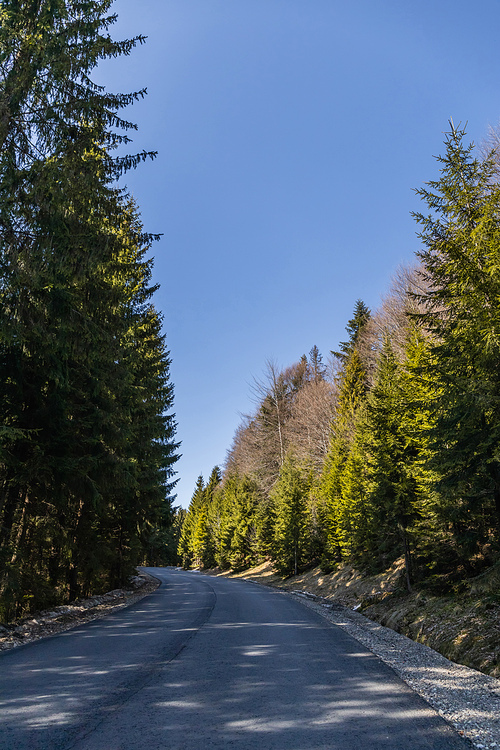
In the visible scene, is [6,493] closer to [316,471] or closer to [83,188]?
[83,188]

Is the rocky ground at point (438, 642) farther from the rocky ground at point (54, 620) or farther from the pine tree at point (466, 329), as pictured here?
the rocky ground at point (54, 620)

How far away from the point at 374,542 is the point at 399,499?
4989mm

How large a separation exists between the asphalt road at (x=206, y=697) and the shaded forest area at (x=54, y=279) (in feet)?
11.1

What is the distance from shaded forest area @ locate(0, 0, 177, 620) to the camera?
8.13 m

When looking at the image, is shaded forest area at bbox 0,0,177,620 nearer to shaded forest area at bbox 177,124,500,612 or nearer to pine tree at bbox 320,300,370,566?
shaded forest area at bbox 177,124,500,612

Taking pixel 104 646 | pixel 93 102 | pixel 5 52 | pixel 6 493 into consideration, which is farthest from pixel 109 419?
pixel 5 52

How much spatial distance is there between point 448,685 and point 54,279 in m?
9.17

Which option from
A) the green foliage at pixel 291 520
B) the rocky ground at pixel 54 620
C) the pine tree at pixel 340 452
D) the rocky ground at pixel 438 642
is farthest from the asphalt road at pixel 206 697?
the green foliage at pixel 291 520

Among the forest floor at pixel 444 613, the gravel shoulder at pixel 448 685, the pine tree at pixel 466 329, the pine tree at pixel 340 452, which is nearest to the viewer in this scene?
the gravel shoulder at pixel 448 685

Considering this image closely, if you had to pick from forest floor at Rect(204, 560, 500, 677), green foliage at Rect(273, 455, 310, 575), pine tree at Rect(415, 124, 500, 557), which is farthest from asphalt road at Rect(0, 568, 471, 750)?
green foliage at Rect(273, 455, 310, 575)

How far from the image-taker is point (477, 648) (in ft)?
24.7

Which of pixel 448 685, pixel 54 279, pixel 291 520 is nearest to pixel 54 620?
pixel 54 279

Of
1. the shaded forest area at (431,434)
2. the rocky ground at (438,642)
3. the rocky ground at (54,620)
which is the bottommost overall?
the rocky ground at (54,620)

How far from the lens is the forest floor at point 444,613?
24.7 ft
